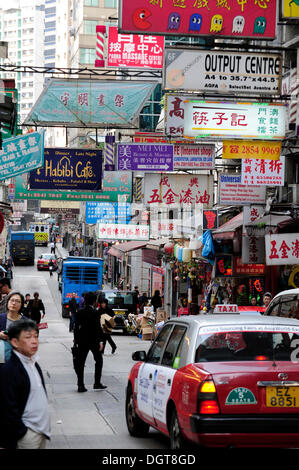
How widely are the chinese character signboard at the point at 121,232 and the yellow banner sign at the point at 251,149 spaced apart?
22.2 meters

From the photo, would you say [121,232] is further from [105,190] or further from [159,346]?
[159,346]

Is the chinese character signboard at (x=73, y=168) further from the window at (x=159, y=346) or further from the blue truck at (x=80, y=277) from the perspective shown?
the blue truck at (x=80, y=277)

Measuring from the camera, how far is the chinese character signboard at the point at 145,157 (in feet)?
78.3

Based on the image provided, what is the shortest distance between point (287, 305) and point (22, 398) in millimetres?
9013

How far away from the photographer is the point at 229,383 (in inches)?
302

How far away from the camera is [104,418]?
12195 millimetres

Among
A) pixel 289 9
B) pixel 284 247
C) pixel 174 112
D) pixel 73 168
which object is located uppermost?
pixel 289 9

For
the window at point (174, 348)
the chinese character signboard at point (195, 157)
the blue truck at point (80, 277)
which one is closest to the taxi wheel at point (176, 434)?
the window at point (174, 348)

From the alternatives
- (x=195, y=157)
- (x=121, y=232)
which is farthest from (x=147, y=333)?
(x=121, y=232)

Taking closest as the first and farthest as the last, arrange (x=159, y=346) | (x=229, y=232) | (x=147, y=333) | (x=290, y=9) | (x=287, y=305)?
1. (x=159, y=346)
2. (x=287, y=305)
3. (x=290, y=9)
4. (x=229, y=232)
5. (x=147, y=333)

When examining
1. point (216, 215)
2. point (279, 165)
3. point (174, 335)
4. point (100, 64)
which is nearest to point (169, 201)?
point (279, 165)

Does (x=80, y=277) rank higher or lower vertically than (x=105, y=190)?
lower

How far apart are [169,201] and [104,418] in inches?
577
